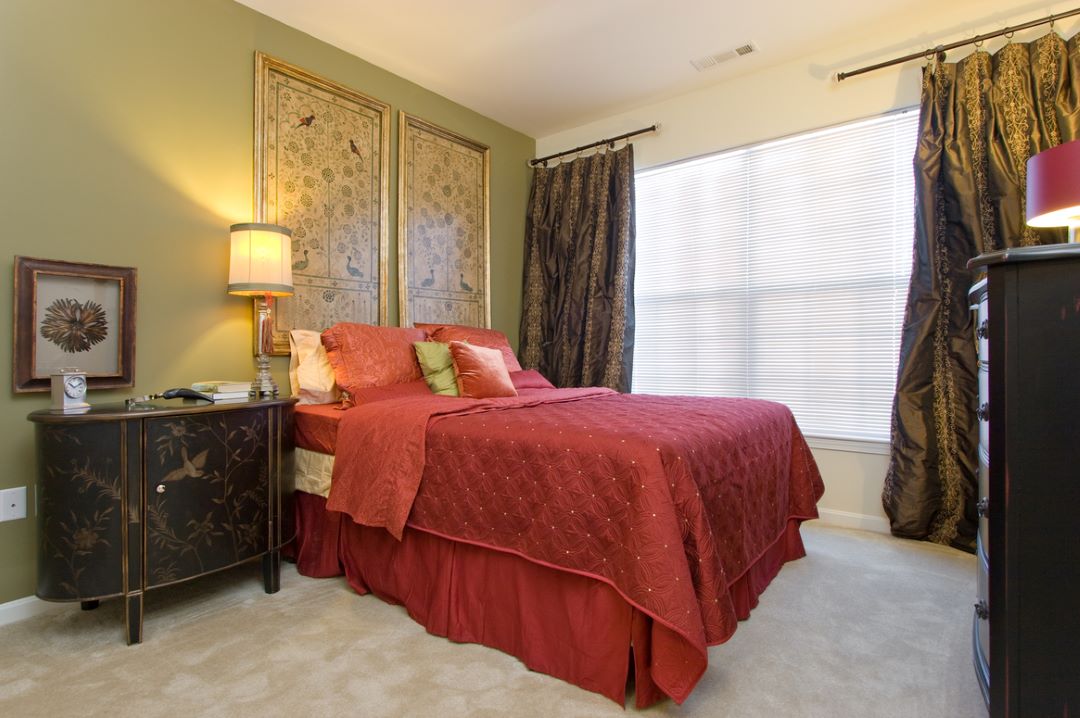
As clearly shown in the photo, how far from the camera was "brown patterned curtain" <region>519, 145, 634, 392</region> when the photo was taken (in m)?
3.95

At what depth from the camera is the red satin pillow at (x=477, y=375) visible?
9.05 feet

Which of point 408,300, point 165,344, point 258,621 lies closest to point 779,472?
point 258,621

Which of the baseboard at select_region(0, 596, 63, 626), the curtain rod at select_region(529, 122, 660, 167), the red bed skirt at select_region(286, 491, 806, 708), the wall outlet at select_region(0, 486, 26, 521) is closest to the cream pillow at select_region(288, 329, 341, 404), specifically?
the red bed skirt at select_region(286, 491, 806, 708)

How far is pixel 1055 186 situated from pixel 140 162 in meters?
3.57

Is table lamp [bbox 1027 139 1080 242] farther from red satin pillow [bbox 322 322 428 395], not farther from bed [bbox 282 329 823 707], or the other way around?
red satin pillow [bbox 322 322 428 395]

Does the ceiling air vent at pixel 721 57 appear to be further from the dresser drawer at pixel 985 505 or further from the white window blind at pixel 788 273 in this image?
the dresser drawer at pixel 985 505

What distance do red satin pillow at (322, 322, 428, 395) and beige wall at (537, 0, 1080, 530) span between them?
89.7 inches

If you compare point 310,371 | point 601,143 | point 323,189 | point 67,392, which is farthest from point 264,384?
point 601,143

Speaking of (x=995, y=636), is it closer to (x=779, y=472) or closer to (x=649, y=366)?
(x=779, y=472)

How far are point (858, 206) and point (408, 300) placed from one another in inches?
108

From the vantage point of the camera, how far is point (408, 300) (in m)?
3.59

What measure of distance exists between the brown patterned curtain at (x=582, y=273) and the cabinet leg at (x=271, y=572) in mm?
2315

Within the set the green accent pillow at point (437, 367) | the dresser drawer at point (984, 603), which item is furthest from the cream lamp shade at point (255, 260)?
the dresser drawer at point (984, 603)

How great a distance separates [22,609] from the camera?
2.10m
